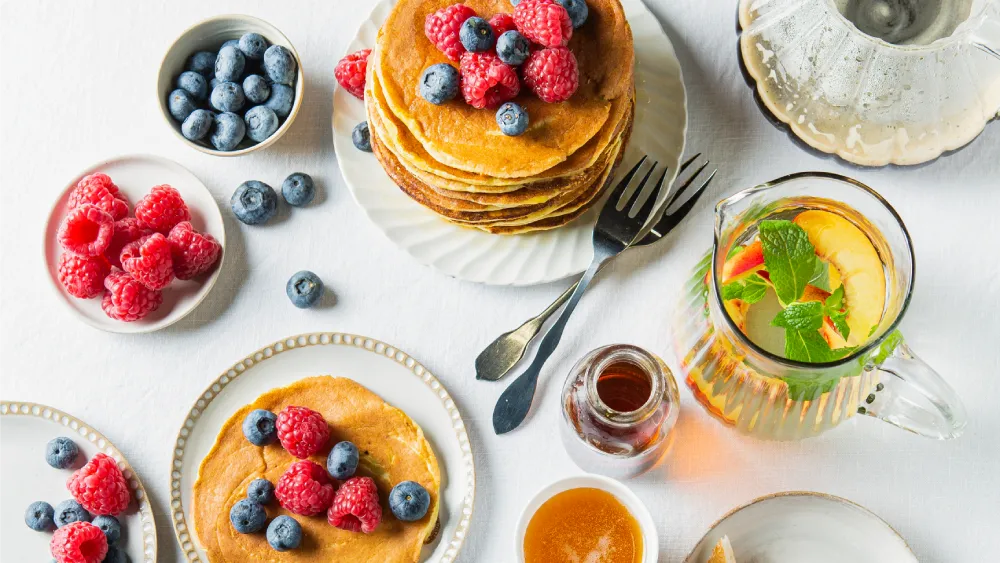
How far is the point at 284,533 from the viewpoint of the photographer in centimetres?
173

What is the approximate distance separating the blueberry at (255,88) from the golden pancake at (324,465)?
585mm

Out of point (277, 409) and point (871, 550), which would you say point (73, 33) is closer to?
point (277, 409)

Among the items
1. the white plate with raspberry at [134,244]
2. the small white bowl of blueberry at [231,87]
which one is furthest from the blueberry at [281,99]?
the white plate with raspberry at [134,244]

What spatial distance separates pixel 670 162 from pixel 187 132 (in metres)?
0.97

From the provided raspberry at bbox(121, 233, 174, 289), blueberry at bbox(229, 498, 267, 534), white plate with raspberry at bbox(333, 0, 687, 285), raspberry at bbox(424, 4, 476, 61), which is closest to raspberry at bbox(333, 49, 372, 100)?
white plate with raspberry at bbox(333, 0, 687, 285)

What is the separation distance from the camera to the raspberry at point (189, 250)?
1.81 meters

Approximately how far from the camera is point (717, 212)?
1.37 m

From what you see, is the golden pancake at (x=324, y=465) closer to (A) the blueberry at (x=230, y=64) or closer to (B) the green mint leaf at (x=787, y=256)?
(A) the blueberry at (x=230, y=64)

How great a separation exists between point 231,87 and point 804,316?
1202 millimetres

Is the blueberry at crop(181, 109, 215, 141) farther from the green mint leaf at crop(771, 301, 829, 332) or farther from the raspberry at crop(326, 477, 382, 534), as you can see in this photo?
the green mint leaf at crop(771, 301, 829, 332)

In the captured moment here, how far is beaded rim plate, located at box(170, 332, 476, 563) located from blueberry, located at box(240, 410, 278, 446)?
0.24 feet

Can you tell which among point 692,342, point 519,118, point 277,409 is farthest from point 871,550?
point 277,409

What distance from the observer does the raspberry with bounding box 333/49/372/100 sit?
1.82 metres

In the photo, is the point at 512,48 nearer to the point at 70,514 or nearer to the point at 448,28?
the point at 448,28
